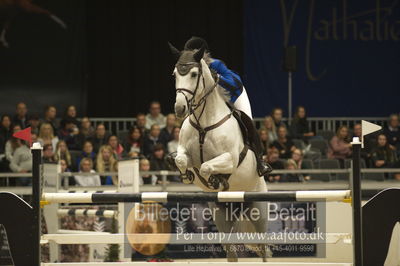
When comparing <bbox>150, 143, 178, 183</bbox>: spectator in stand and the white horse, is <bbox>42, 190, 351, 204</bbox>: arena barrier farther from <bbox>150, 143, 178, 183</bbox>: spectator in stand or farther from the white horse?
<bbox>150, 143, 178, 183</bbox>: spectator in stand

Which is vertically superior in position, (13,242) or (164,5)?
(164,5)

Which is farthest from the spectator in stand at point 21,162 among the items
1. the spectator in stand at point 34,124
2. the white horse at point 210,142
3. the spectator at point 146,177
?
the white horse at point 210,142

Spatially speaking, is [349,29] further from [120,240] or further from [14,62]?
[120,240]

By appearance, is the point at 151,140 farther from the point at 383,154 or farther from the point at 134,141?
the point at 383,154

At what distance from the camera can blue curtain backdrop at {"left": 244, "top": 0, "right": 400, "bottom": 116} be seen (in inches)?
527

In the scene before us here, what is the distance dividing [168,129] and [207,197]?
6.00 m

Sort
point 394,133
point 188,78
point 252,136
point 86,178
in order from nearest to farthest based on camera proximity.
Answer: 1. point 188,78
2. point 252,136
3. point 86,178
4. point 394,133

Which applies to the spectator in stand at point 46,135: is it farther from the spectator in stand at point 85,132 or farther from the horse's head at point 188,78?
the horse's head at point 188,78

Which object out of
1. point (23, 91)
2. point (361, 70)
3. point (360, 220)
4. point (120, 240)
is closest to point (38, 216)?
point (120, 240)

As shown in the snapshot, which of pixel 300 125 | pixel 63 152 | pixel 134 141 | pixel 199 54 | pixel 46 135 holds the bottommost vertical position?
pixel 63 152

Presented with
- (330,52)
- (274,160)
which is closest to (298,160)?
(274,160)

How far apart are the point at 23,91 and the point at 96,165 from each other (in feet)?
12.7

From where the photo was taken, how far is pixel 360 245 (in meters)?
4.17

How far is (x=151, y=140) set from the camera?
10.1 meters
